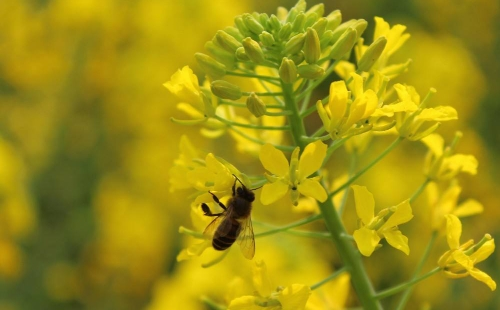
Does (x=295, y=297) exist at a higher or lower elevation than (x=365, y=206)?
lower

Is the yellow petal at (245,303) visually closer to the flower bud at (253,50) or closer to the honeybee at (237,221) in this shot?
the honeybee at (237,221)

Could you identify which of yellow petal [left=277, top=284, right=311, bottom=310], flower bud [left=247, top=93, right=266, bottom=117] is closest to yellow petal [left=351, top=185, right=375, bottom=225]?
yellow petal [left=277, top=284, right=311, bottom=310]

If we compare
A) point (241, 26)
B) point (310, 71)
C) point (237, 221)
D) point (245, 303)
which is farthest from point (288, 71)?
point (245, 303)

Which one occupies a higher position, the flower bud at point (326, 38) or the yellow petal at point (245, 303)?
the flower bud at point (326, 38)

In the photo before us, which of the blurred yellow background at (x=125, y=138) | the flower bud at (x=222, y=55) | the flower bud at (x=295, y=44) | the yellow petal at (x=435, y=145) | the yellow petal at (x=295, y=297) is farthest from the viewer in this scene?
the blurred yellow background at (x=125, y=138)

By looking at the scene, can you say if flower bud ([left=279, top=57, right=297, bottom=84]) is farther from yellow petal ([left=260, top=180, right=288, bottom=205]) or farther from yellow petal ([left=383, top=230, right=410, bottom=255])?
yellow petal ([left=383, top=230, right=410, bottom=255])

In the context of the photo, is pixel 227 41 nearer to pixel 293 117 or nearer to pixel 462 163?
pixel 293 117

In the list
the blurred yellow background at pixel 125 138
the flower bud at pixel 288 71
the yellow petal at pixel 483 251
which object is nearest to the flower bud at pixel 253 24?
the flower bud at pixel 288 71
